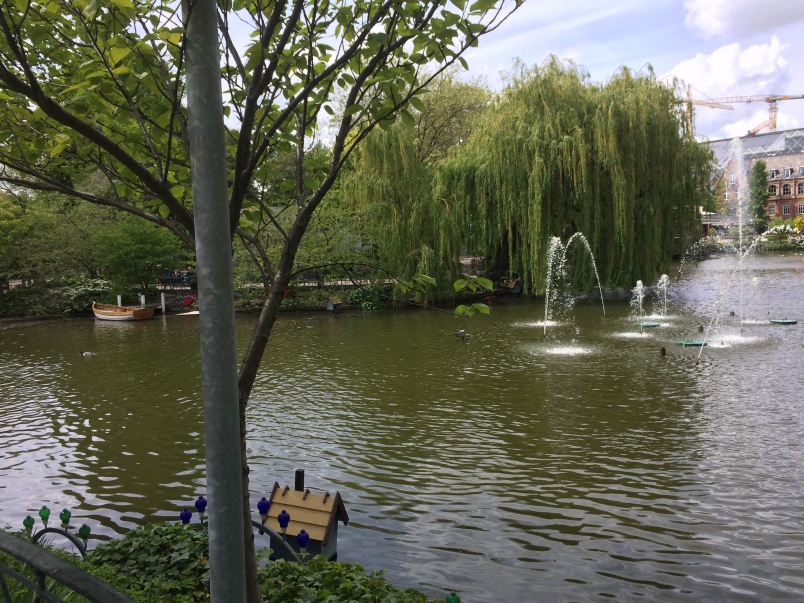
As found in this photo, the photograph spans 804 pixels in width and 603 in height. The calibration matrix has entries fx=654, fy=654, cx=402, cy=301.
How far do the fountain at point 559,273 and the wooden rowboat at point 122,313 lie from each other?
15081mm

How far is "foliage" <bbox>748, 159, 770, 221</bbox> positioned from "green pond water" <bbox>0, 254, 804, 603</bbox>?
237ft

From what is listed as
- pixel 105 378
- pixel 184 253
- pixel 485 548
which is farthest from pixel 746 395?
pixel 184 253

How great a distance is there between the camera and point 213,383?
75.6 inches

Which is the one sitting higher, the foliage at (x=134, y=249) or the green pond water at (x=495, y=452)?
the foliage at (x=134, y=249)

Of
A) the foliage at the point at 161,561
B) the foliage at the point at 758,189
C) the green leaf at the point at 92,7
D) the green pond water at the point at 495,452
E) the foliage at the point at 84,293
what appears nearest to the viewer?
the green leaf at the point at 92,7

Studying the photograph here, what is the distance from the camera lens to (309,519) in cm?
553

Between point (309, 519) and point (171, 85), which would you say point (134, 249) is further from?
point (171, 85)

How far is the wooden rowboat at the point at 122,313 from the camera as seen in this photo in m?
25.0

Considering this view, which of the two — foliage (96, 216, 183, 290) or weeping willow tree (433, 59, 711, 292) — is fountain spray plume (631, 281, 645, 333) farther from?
foliage (96, 216, 183, 290)

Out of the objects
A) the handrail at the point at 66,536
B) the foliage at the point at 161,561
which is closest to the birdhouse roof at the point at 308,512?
the foliage at the point at 161,561

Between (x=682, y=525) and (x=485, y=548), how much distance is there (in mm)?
1914

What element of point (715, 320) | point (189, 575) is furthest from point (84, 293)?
point (189, 575)

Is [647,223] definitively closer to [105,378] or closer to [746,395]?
[746,395]

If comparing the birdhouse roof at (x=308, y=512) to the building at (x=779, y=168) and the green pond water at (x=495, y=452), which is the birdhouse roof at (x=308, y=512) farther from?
the building at (x=779, y=168)
